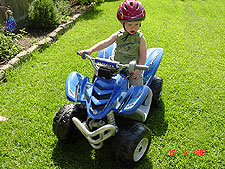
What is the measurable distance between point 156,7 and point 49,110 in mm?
6058

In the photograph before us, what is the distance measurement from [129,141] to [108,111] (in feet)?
1.31

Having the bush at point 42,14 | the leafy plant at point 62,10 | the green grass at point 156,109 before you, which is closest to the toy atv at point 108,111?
the green grass at point 156,109

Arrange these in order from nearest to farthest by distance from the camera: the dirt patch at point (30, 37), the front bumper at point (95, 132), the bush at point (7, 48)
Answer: the front bumper at point (95, 132)
the bush at point (7, 48)
the dirt patch at point (30, 37)

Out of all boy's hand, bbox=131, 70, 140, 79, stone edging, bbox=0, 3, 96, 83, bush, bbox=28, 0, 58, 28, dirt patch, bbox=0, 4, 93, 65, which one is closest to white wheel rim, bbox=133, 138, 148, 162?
boy's hand, bbox=131, 70, 140, 79

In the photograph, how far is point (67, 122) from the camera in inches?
108

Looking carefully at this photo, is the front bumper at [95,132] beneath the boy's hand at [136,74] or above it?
beneath

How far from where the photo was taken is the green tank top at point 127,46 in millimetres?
2965

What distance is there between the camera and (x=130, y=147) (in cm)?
251

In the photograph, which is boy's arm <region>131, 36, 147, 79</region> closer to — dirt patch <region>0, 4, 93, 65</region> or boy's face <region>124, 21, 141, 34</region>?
boy's face <region>124, 21, 141, 34</region>

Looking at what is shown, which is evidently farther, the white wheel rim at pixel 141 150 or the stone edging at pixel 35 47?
the stone edging at pixel 35 47

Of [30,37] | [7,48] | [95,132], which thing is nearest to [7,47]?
[7,48]

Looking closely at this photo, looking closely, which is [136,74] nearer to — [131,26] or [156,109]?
[131,26]

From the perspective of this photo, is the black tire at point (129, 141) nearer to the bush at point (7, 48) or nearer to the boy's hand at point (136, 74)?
the boy's hand at point (136, 74)

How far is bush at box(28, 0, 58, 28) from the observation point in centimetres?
578
